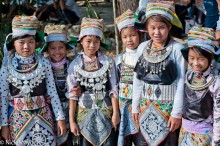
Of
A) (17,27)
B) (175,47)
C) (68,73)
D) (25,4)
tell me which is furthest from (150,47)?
(25,4)

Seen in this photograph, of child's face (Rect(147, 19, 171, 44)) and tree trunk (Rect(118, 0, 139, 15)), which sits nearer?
child's face (Rect(147, 19, 171, 44))

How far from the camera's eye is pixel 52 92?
12.2 feet

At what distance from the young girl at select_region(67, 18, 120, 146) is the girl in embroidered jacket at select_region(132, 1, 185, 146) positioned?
0.28 m

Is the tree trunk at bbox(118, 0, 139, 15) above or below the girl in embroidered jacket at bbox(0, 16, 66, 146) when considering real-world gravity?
above

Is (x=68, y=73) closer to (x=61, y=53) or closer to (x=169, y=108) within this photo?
(x=61, y=53)

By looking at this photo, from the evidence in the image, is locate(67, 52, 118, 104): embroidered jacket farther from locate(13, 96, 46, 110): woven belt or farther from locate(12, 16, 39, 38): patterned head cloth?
locate(12, 16, 39, 38): patterned head cloth

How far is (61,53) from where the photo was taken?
3.83 metres

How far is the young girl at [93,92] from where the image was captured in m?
A: 3.67

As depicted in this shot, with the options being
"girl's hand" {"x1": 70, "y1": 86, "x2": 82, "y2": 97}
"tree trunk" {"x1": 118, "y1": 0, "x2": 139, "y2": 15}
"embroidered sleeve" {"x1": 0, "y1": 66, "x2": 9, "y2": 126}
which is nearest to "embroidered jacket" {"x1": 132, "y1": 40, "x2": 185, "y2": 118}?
"girl's hand" {"x1": 70, "y1": 86, "x2": 82, "y2": 97}

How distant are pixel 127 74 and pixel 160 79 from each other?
0.38 metres

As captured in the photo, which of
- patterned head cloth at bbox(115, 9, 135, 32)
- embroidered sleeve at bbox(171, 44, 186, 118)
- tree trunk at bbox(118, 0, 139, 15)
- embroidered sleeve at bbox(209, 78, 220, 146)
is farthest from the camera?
tree trunk at bbox(118, 0, 139, 15)

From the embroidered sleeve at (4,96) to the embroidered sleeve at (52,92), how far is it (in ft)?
1.12

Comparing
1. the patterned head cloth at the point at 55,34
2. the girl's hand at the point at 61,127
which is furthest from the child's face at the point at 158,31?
the girl's hand at the point at 61,127

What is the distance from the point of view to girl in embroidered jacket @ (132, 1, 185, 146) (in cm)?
340
